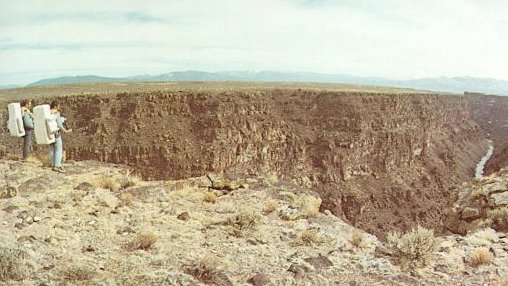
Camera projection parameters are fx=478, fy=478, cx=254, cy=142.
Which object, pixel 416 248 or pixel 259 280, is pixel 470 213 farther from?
pixel 259 280

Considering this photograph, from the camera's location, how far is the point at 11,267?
22.1ft

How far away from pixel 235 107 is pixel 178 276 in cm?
5644

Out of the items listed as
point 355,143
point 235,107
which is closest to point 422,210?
point 355,143

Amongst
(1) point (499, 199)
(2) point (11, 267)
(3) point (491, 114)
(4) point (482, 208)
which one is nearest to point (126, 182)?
(2) point (11, 267)

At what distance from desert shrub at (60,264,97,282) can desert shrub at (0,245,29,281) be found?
0.51 m

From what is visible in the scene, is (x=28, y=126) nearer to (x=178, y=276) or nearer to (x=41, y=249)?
(x=41, y=249)

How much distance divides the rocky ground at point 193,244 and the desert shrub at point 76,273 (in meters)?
0.02

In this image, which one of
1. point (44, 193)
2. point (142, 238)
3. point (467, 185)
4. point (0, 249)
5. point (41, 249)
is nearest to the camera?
point (0, 249)

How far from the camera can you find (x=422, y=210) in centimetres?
6297

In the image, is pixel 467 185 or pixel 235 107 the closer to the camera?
pixel 467 185

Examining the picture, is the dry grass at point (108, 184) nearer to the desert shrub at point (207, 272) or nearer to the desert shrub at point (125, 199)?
the desert shrub at point (125, 199)

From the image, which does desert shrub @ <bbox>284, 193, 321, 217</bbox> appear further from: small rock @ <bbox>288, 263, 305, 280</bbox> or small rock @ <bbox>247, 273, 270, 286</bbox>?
small rock @ <bbox>247, 273, 270, 286</bbox>

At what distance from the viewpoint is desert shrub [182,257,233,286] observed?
7508mm

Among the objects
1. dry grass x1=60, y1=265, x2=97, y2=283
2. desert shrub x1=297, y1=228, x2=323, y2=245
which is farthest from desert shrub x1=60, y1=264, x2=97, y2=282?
desert shrub x1=297, y1=228, x2=323, y2=245
